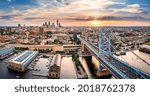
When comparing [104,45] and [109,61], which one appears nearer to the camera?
[109,61]

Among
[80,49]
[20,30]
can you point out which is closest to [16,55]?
[20,30]

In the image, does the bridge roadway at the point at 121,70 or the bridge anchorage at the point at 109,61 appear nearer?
the bridge roadway at the point at 121,70

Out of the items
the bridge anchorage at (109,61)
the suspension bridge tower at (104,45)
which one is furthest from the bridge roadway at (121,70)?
the suspension bridge tower at (104,45)

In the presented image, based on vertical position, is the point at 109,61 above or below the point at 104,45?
below

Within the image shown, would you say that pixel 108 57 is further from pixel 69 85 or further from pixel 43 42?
pixel 69 85

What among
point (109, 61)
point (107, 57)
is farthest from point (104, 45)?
point (109, 61)

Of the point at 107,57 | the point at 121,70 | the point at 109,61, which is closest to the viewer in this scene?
the point at 121,70

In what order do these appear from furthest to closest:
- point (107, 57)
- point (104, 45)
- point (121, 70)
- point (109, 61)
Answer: point (104, 45) → point (107, 57) → point (109, 61) → point (121, 70)

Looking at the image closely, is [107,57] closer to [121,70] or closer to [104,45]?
[104,45]

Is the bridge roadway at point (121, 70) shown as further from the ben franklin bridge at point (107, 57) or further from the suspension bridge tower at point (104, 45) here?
the suspension bridge tower at point (104, 45)
